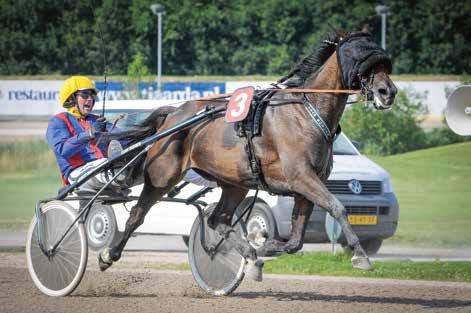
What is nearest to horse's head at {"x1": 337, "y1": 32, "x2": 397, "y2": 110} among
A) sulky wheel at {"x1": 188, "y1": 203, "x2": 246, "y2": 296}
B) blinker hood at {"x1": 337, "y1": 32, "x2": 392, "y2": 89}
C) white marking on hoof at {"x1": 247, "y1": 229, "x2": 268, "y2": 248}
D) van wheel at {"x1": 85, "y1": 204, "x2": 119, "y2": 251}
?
blinker hood at {"x1": 337, "y1": 32, "x2": 392, "y2": 89}

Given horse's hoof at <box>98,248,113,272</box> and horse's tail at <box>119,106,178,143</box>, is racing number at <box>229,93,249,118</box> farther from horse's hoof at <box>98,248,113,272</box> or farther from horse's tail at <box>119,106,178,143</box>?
horse's hoof at <box>98,248,113,272</box>

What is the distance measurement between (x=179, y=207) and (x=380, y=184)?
2595mm

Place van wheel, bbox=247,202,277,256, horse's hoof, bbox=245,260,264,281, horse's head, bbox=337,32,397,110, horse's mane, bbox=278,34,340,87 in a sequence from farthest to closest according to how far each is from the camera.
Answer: van wheel, bbox=247,202,277,256, horse's mane, bbox=278,34,340,87, horse's hoof, bbox=245,260,264,281, horse's head, bbox=337,32,397,110

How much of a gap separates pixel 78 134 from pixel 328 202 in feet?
8.30

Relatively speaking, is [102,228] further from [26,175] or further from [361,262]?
[26,175]

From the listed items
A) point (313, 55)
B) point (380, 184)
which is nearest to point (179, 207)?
point (380, 184)

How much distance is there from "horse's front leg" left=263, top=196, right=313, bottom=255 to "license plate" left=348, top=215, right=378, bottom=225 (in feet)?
14.7

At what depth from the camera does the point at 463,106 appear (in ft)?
36.1

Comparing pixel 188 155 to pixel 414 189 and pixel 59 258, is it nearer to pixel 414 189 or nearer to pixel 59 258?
pixel 59 258

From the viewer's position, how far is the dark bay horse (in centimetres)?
880

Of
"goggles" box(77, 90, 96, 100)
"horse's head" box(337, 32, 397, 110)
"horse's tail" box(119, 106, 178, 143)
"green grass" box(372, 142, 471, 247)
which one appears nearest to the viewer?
"horse's head" box(337, 32, 397, 110)

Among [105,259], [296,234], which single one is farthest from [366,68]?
[105,259]

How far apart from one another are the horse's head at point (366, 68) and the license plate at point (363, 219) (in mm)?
4758

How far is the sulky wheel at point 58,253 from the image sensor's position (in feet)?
31.1
